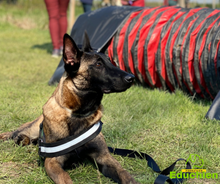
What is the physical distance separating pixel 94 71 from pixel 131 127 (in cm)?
116

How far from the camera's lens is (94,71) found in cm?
215

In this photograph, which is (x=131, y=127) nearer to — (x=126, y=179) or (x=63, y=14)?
(x=126, y=179)

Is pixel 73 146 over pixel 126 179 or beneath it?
over

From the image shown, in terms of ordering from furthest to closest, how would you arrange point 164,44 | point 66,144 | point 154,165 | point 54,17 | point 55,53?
point 55,53, point 54,17, point 164,44, point 154,165, point 66,144

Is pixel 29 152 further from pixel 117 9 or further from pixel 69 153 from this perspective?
pixel 117 9

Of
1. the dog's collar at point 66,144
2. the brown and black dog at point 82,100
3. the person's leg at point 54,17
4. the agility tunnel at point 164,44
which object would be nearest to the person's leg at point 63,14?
the person's leg at point 54,17

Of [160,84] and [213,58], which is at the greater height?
[213,58]

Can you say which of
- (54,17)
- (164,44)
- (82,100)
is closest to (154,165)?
(82,100)

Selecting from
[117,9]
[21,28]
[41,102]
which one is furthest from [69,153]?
[21,28]

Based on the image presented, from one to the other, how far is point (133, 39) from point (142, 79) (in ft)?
2.21

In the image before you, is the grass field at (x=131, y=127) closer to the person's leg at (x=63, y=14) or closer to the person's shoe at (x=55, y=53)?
the person's shoe at (x=55, y=53)

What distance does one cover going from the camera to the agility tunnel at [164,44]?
3.81 m

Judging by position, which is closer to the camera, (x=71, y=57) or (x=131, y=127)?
(x=71, y=57)

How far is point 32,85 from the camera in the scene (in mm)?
4816
